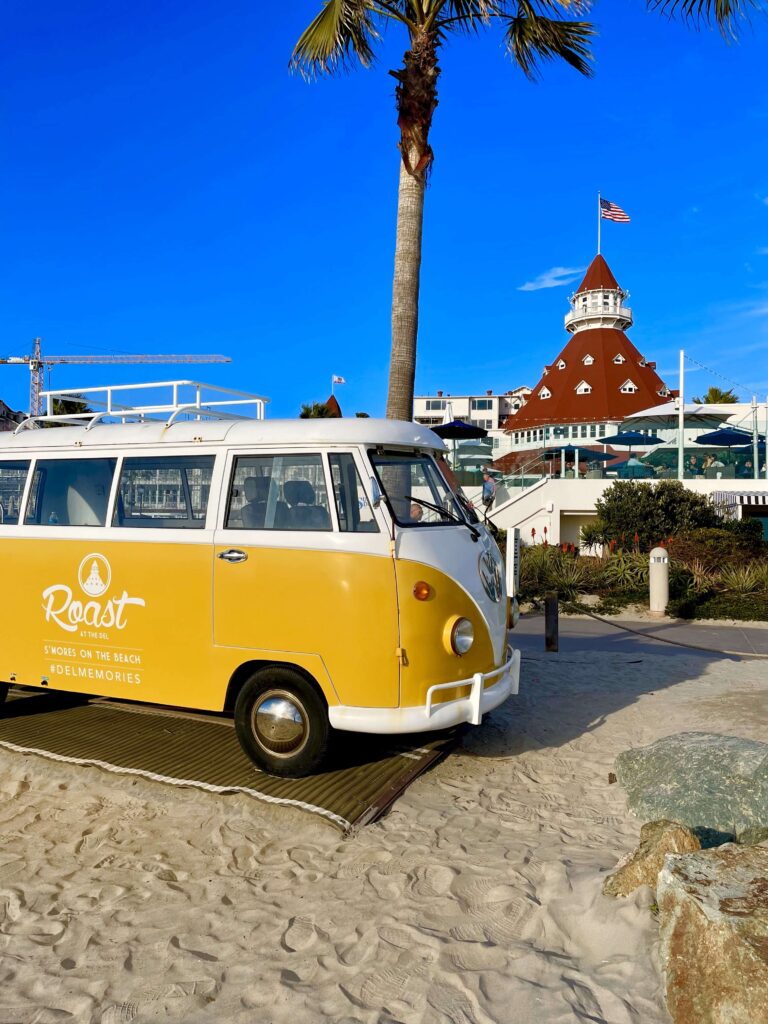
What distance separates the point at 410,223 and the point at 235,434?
6.25m

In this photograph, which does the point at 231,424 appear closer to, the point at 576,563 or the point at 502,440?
the point at 576,563

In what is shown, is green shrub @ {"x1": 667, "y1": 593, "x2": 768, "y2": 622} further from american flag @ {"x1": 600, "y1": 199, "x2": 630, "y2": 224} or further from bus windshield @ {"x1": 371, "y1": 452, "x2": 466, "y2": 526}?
american flag @ {"x1": 600, "y1": 199, "x2": 630, "y2": 224}

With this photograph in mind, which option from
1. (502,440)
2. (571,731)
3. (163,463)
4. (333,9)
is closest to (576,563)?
(571,731)

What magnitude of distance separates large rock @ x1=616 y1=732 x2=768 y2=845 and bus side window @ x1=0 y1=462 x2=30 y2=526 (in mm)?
5393

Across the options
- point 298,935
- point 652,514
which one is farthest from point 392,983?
point 652,514

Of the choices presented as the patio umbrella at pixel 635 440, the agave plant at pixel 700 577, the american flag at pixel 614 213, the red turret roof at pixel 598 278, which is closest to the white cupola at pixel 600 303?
the red turret roof at pixel 598 278

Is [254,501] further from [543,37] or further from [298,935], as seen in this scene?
[543,37]

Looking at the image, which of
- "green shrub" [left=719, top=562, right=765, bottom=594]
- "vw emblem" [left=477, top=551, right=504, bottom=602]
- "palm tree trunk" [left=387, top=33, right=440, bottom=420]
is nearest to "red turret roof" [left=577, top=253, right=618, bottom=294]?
"green shrub" [left=719, top=562, right=765, bottom=594]

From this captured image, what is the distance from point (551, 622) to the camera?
10336 millimetres

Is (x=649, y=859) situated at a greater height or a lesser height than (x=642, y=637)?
lesser

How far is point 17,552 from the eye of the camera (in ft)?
21.0

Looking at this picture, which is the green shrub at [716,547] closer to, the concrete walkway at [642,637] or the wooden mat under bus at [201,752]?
the concrete walkway at [642,637]

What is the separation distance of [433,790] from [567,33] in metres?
11.2

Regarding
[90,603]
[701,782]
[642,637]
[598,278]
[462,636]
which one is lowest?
[701,782]
